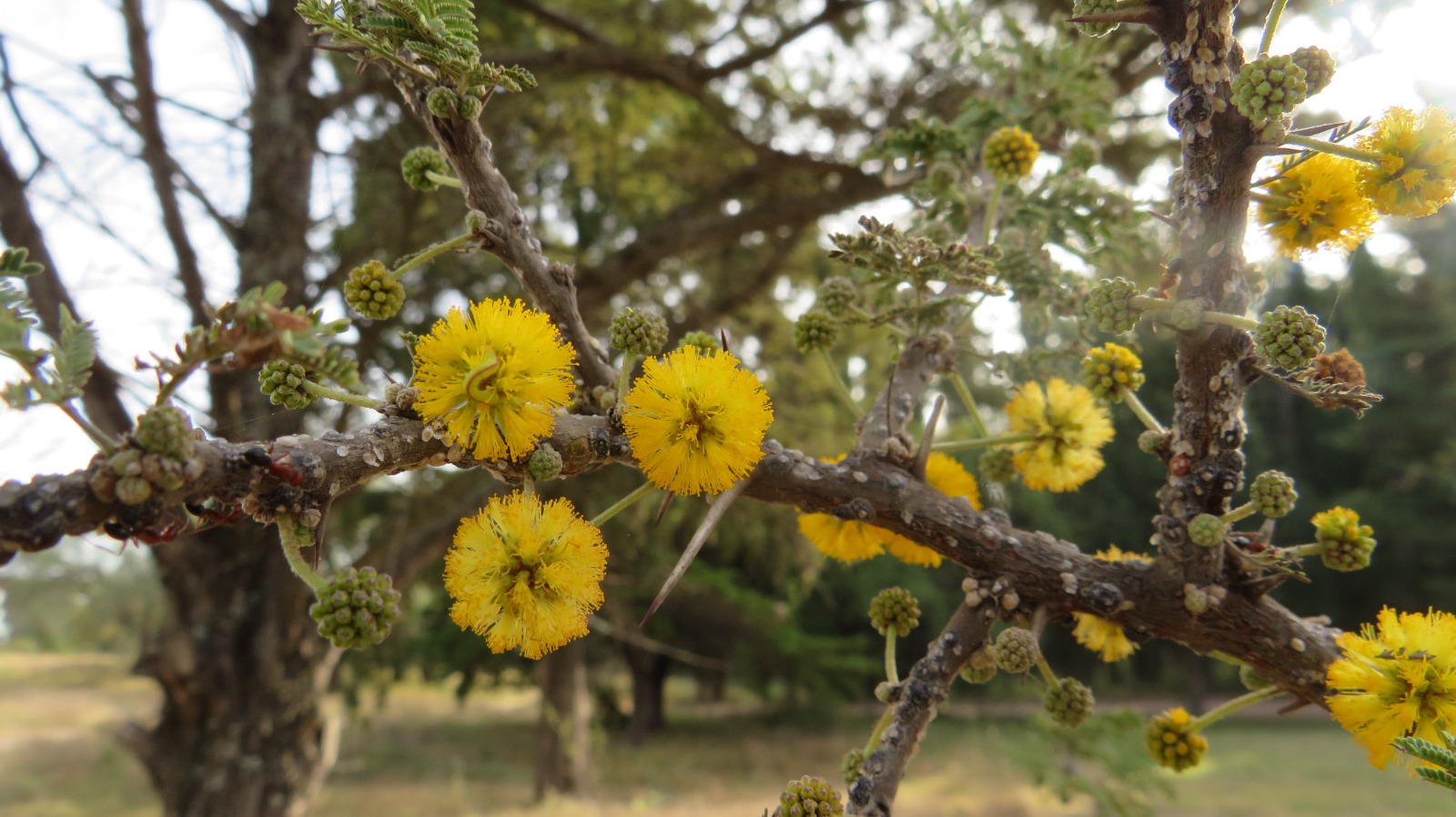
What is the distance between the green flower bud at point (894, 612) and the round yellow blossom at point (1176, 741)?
0.43 metres

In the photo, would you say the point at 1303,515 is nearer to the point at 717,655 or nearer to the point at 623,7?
the point at 717,655

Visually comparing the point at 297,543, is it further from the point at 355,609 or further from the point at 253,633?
the point at 253,633

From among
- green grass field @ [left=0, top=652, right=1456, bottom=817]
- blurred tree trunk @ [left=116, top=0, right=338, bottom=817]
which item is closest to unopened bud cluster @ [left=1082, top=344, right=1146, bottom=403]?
blurred tree trunk @ [left=116, top=0, right=338, bottom=817]

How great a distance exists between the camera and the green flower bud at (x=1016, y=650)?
3.73ft

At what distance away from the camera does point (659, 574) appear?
11234mm

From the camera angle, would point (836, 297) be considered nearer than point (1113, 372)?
No

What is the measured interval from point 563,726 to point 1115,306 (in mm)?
11959

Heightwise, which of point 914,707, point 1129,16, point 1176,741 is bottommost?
point 1176,741

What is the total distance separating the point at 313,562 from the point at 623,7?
21.4 feet

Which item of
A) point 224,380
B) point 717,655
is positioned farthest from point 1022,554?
point 717,655

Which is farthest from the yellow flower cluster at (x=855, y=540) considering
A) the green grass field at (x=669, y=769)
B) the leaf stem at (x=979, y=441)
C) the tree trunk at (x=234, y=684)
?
the green grass field at (x=669, y=769)

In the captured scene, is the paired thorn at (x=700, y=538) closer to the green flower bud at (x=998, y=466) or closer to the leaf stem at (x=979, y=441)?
the leaf stem at (x=979, y=441)

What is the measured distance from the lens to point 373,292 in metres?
1.08

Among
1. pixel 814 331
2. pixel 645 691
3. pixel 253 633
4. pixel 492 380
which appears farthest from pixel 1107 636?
pixel 645 691
